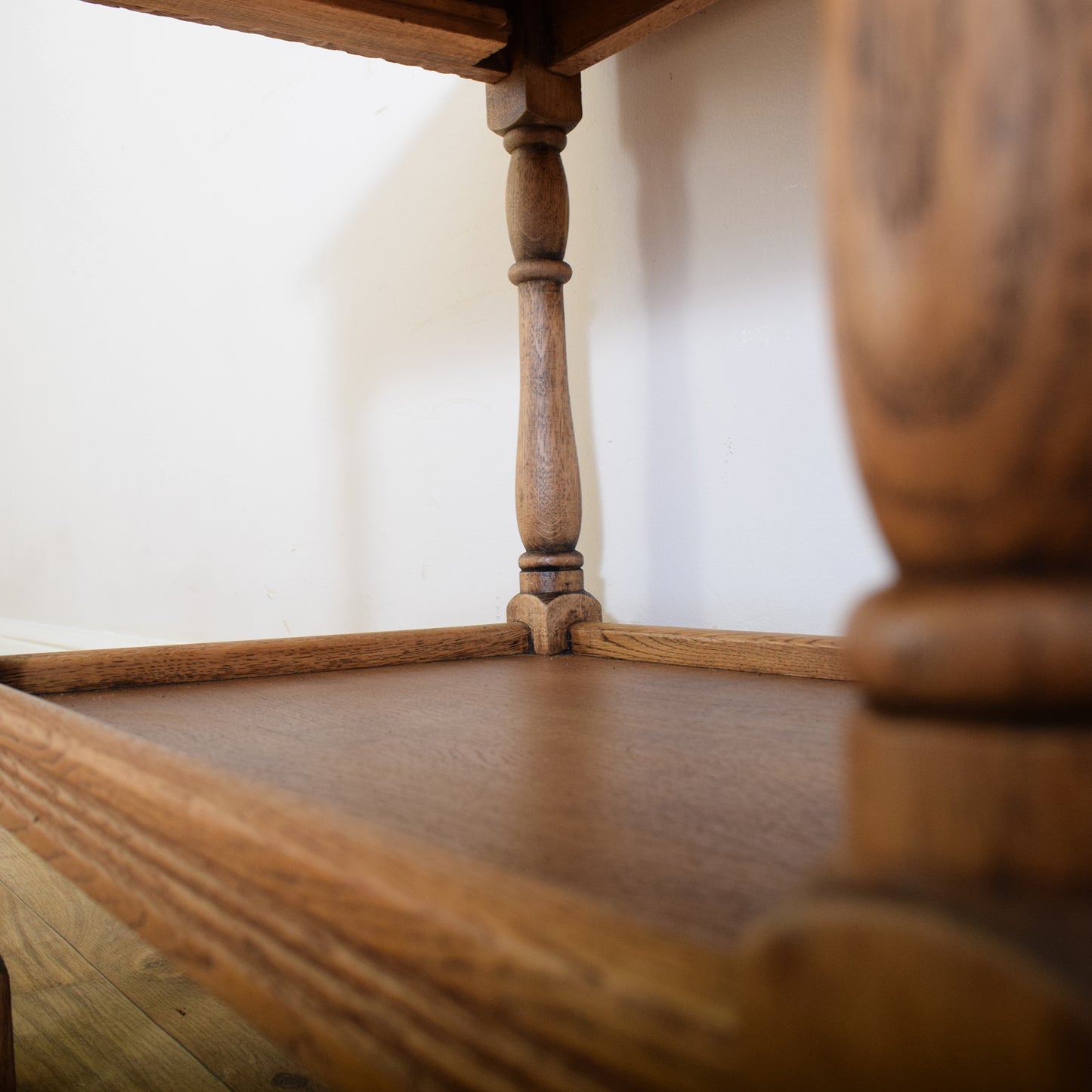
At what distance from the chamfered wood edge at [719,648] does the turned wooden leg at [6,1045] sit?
493 millimetres

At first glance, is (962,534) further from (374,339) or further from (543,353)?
(374,339)

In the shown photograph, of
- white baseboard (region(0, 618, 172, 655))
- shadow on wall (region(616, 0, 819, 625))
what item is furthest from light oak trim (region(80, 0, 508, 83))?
white baseboard (region(0, 618, 172, 655))

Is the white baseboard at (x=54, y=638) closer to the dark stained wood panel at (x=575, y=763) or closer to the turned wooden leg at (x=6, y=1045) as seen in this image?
the turned wooden leg at (x=6, y=1045)

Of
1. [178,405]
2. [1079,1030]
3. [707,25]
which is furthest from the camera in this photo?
[178,405]

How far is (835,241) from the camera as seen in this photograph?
0.19m

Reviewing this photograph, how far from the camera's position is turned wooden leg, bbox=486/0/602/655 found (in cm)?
99

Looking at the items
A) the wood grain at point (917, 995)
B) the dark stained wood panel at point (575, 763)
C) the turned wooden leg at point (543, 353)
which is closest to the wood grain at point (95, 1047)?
the dark stained wood panel at point (575, 763)

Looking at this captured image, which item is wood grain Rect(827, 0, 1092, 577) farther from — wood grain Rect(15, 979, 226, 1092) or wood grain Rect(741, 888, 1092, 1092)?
wood grain Rect(15, 979, 226, 1092)

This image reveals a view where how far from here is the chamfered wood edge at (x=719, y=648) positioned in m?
0.75

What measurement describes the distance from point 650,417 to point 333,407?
0.72m

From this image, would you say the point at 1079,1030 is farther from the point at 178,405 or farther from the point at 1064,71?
the point at 178,405

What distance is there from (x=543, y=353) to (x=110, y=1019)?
0.66 m

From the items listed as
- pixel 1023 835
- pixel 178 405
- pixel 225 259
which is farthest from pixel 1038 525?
pixel 178 405

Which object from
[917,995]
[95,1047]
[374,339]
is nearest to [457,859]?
[917,995]
